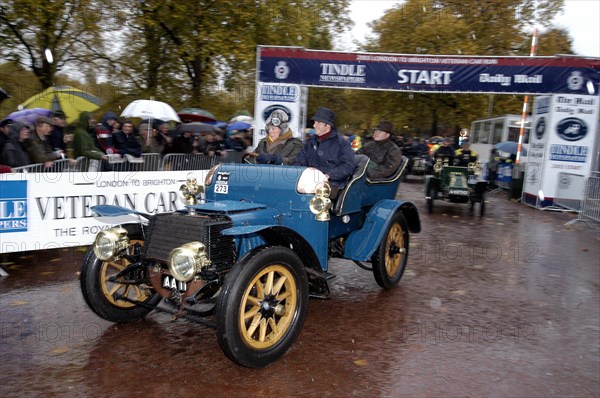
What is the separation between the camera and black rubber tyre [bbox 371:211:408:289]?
5.67m

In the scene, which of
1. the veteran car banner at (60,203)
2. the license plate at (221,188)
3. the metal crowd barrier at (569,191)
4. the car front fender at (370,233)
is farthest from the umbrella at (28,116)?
the metal crowd barrier at (569,191)

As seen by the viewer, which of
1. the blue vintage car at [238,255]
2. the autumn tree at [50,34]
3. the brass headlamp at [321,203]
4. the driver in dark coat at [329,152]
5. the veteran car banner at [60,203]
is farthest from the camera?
the autumn tree at [50,34]

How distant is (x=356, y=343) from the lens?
4.36m

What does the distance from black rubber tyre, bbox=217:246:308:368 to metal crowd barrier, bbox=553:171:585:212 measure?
1093cm

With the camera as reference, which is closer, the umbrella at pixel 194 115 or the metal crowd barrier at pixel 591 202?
the metal crowd barrier at pixel 591 202

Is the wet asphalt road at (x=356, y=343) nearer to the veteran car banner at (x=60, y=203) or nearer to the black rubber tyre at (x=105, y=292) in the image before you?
the black rubber tyre at (x=105, y=292)

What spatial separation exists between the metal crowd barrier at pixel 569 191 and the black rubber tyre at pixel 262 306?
10.9 m

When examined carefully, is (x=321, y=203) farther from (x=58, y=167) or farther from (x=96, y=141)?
(x=96, y=141)

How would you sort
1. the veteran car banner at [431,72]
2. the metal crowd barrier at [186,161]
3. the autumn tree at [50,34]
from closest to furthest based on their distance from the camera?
the metal crowd barrier at [186,161] → the veteran car banner at [431,72] → the autumn tree at [50,34]

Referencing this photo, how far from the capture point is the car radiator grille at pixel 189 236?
3773 millimetres

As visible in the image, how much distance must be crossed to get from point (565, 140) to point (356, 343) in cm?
1151

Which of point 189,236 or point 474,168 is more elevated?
point 474,168

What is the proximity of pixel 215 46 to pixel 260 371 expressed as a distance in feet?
47.5

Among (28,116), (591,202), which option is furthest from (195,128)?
(591,202)
